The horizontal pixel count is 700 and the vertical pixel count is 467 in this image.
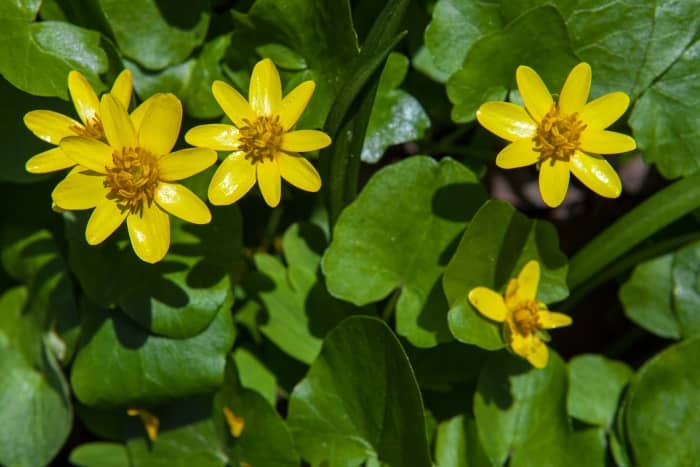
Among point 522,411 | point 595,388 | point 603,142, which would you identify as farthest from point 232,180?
point 595,388

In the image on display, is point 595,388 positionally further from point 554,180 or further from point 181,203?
point 181,203

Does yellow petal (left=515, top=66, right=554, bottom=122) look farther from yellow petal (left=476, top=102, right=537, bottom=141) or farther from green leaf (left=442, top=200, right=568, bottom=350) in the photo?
green leaf (left=442, top=200, right=568, bottom=350)

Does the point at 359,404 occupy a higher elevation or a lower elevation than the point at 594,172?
lower

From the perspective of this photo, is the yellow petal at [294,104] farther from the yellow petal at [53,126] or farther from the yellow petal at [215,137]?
the yellow petal at [53,126]

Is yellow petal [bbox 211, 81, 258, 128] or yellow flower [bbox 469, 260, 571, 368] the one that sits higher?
yellow petal [bbox 211, 81, 258, 128]

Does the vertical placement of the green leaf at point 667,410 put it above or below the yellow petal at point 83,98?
below

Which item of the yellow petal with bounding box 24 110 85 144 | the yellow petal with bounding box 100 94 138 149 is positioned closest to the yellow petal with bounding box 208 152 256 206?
the yellow petal with bounding box 100 94 138 149

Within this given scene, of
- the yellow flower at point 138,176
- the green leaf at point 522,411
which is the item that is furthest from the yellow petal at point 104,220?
the green leaf at point 522,411
